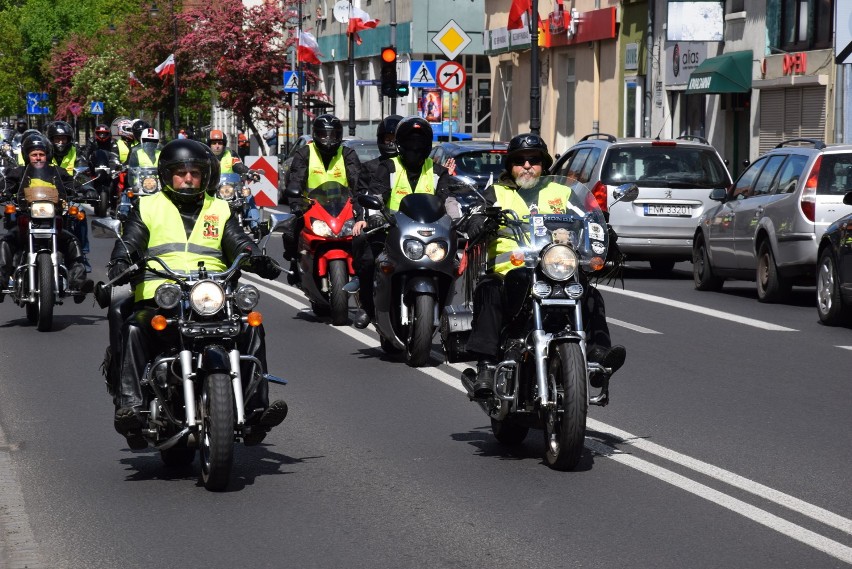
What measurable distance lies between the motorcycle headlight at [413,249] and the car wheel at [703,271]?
8.00m

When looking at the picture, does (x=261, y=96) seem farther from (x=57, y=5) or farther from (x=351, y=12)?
(x=57, y=5)

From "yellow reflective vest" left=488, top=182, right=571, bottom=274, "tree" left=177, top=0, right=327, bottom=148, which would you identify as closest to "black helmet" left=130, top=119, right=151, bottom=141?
"yellow reflective vest" left=488, top=182, right=571, bottom=274

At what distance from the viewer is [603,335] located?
8484 mm

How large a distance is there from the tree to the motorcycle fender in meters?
52.6

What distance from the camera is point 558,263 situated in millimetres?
8055

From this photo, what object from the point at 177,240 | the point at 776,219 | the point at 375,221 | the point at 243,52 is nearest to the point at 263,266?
the point at 177,240

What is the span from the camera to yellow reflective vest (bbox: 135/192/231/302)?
8.09 meters

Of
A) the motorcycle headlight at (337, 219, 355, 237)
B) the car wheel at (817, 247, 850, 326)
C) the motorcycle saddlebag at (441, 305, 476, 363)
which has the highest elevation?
the motorcycle saddlebag at (441, 305, 476, 363)

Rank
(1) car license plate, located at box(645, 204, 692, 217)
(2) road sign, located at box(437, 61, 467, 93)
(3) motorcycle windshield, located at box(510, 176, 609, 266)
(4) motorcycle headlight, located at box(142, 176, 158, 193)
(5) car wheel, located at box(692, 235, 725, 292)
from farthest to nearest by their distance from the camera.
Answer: (2) road sign, located at box(437, 61, 467, 93)
(4) motorcycle headlight, located at box(142, 176, 158, 193)
(1) car license plate, located at box(645, 204, 692, 217)
(5) car wheel, located at box(692, 235, 725, 292)
(3) motorcycle windshield, located at box(510, 176, 609, 266)

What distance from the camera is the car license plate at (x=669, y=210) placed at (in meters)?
21.3

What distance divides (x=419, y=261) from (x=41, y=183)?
191 inches

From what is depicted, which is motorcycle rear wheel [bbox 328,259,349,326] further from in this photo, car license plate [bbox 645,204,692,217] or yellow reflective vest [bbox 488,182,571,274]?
car license plate [bbox 645,204,692,217]

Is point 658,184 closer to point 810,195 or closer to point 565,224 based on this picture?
point 810,195

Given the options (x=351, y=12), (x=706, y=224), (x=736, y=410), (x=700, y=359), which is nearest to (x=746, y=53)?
(x=351, y=12)
